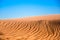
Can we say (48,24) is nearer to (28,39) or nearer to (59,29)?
(59,29)

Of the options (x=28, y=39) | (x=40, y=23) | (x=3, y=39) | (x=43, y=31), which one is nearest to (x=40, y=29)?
(x=43, y=31)

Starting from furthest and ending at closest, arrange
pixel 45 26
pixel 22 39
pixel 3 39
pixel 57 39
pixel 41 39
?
pixel 45 26 < pixel 57 39 < pixel 41 39 < pixel 22 39 < pixel 3 39

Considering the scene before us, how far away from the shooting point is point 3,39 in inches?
173

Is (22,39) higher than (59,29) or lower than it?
lower

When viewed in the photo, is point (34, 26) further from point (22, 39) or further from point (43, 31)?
point (22, 39)

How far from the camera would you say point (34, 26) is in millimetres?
7594

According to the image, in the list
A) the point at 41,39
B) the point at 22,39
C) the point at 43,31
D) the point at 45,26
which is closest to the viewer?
the point at 22,39

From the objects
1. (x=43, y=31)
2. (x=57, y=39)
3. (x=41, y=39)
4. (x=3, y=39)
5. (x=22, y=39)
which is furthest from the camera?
(x=43, y=31)

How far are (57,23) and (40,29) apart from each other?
96.1 inches

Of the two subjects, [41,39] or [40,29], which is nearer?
[41,39]

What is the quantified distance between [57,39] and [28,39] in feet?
7.19

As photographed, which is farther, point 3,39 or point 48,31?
point 48,31

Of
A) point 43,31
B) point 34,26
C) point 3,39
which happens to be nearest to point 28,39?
point 3,39

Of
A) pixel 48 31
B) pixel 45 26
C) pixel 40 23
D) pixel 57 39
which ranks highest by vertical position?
pixel 40 23
